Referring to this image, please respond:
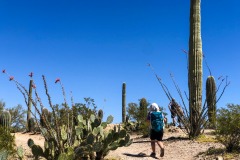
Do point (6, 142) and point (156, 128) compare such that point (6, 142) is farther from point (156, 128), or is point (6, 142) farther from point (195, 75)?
point (195, 75)

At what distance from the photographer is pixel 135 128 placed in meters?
16.9

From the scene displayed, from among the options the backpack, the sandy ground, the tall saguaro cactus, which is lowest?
the sandy ground

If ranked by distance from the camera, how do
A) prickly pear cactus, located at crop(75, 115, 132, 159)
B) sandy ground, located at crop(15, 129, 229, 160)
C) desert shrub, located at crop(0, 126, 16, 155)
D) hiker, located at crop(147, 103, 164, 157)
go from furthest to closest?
hiker, located at crop(147, 103, 164, 157)
sandy ground, located at crop(15, 129, 229, 160)
desert shrub, located at crop(0, 126, 16, 155)
prickly pear cactus, located at crop(75, 115, 132, 159)

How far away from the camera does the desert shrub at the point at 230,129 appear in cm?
911

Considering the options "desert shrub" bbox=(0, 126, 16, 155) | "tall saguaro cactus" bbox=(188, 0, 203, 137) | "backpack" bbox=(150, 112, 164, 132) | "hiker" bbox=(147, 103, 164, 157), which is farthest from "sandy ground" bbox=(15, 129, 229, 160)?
"tall saguaro cactus" bbox=(188, 0, 203, 137)

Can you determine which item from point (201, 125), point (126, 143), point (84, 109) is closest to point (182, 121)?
point (201, 125)

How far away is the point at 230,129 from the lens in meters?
9.15

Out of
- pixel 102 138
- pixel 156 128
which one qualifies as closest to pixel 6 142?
pixel 102 138

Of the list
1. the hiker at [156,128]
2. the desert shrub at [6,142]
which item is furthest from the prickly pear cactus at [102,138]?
the desert shrub at [6,142]

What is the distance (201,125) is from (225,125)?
8.21ft

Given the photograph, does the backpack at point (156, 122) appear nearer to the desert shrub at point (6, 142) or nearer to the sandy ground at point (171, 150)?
the sandy ground at point (171, 150)

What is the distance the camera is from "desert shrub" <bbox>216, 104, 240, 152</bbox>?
911cm

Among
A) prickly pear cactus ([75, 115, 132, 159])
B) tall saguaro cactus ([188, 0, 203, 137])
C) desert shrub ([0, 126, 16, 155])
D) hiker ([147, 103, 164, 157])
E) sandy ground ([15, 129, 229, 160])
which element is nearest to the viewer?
prickly pear cactus ([75, 115, 132, 159])

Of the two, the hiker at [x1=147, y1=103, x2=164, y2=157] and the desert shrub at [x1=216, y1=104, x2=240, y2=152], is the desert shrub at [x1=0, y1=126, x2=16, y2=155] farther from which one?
the desert shrub at [x1=216, y1=104, x2=240, y2=152]
